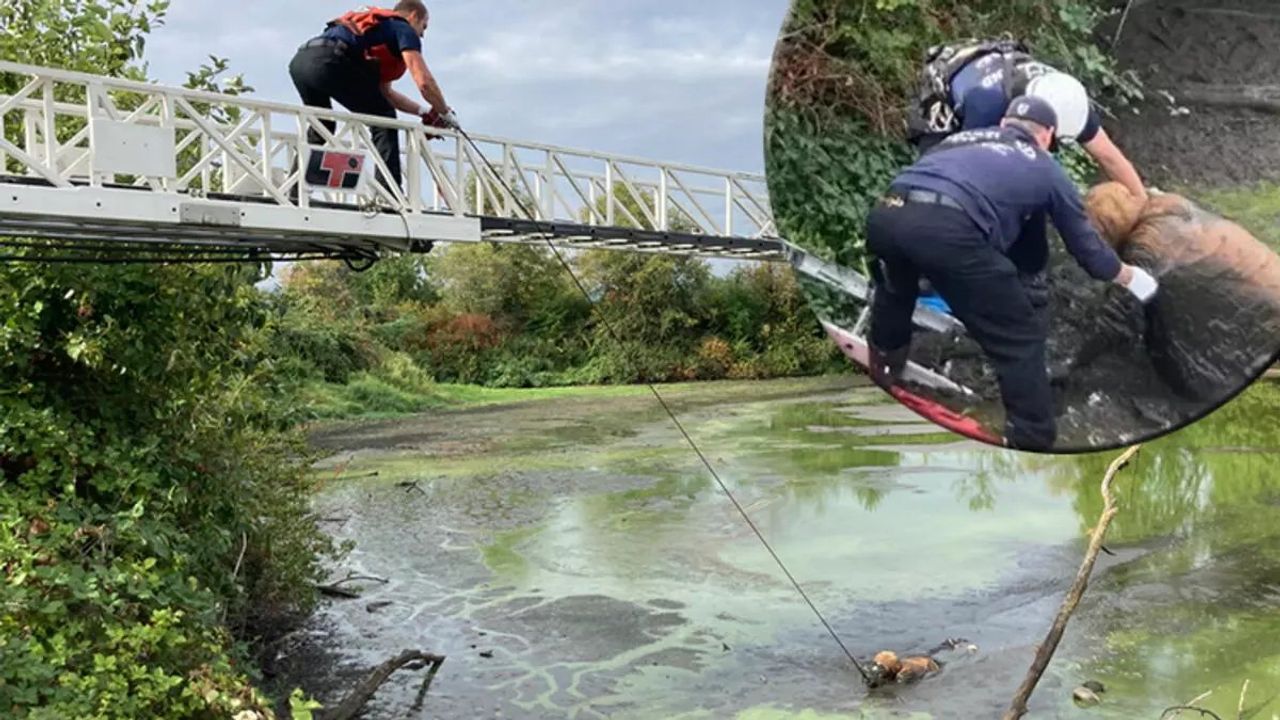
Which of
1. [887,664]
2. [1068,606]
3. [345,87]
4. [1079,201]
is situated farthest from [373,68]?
[887,664]

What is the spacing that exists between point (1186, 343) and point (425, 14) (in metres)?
3.35

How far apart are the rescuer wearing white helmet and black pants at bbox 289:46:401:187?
319 cm

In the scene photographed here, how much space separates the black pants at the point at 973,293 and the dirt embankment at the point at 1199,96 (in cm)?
26

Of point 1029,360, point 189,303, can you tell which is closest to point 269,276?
point 189,303

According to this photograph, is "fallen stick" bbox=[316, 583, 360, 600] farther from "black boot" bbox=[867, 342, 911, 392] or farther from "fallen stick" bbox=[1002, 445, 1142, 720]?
"black boot" bbox=[867, 342, 911, 392]

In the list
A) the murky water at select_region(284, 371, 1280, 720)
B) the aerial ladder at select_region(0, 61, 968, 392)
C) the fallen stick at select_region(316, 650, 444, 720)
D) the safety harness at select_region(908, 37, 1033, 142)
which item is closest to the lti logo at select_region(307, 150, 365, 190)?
the aerial ladder at select_region(0, 61, 968, 392)

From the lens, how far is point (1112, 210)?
1514 mm

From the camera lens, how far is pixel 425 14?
415 cm

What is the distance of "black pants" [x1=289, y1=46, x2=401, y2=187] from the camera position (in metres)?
4.25

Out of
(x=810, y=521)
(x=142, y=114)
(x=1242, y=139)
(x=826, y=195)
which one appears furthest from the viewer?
(x=810, y=521)

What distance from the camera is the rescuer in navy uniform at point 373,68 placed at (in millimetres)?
4098

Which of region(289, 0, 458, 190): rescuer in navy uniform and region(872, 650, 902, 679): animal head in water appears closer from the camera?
region(289, 0, 458, 190): rescuer in navy uniform

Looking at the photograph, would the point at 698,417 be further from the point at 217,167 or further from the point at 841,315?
the point at 841,315

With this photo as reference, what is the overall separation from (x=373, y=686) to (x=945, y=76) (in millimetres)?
4279
